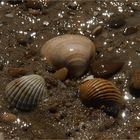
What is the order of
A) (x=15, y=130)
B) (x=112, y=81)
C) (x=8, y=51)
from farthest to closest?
(x=8, y=51) → (x=112, y=81) → (x=15, y=130)

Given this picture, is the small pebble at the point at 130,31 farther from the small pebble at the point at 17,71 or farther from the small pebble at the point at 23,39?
the small pebble at the point at 17,71

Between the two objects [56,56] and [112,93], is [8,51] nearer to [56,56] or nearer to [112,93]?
[56,56]

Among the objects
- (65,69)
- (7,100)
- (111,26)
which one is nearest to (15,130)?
(7,100)

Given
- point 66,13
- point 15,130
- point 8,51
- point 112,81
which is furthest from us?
point 66,13

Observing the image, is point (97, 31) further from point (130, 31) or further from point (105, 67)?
point (105, 67)

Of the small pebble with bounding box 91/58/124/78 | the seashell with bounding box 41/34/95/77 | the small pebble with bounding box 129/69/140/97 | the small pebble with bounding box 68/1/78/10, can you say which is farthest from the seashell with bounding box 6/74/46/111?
the small pebble with bounding box 68/1/78/10

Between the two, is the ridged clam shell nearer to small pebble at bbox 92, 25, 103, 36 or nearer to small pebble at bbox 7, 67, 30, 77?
small pebble at bbox 7, 67, 30, 77

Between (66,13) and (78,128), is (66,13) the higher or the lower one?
the higher one
